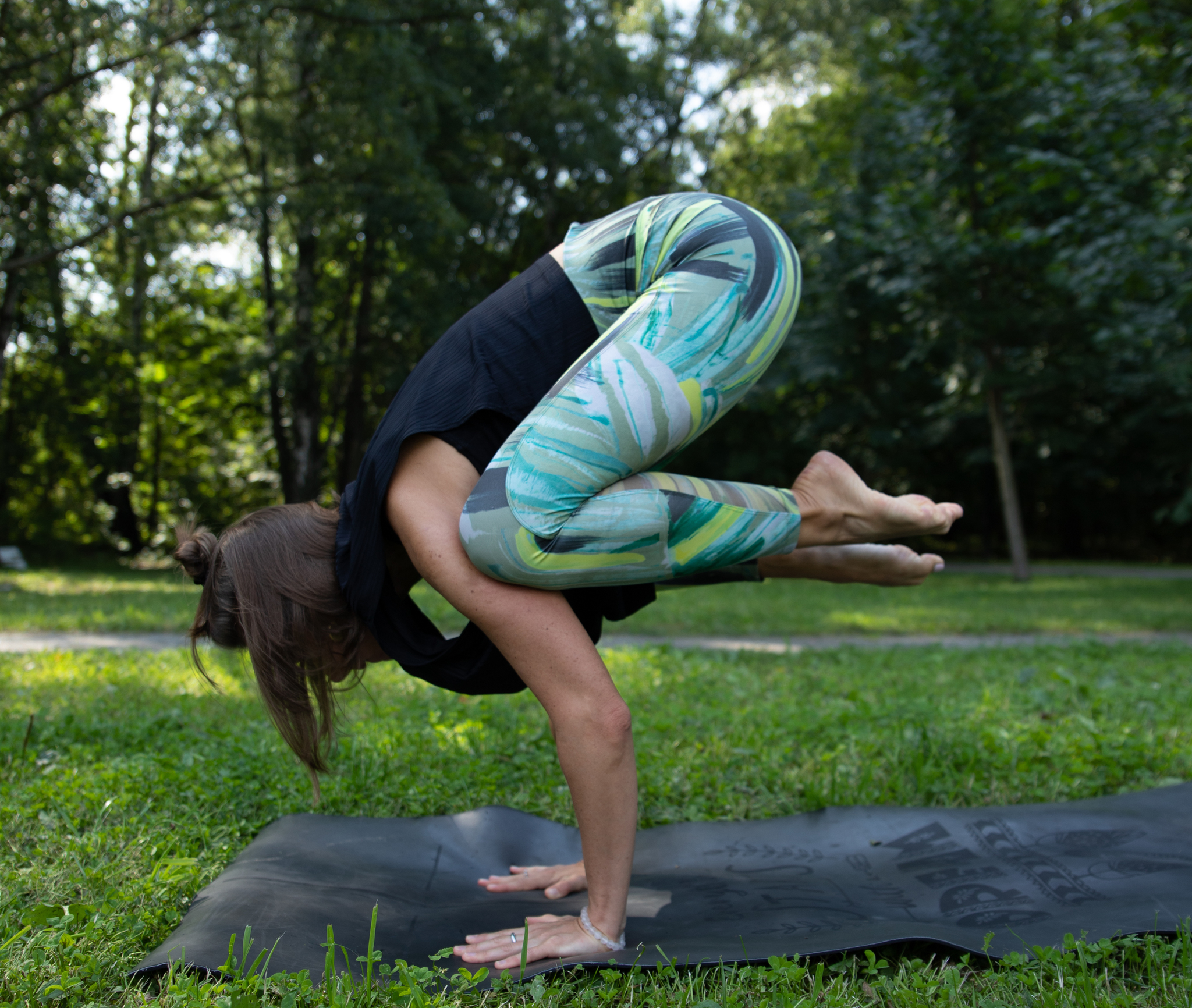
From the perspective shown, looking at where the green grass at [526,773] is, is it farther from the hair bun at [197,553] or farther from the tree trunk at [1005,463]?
Result: the tree trunk at [1005,463]

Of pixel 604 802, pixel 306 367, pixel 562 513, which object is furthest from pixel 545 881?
pixel 306 367

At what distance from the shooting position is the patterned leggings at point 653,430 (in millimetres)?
1679

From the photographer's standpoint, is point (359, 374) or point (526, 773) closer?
point (526, 773)

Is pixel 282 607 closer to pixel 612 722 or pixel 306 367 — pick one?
pixel 612 722

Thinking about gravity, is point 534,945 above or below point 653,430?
below

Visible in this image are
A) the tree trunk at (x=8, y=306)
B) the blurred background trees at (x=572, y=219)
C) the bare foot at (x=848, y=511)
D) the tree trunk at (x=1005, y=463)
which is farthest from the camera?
the tree trunk at (x=1005, y=463)

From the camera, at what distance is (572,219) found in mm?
17328

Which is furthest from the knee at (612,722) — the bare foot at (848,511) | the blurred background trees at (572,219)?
the blurred background trees at (572,219)

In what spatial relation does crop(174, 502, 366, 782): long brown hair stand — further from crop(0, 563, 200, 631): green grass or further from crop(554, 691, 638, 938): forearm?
crop(0, 563, 200, 631): green grass

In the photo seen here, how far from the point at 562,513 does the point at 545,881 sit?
3.70 feet

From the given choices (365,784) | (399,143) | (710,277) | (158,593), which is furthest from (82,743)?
(399,143)

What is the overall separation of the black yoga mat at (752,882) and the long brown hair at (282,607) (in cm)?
39

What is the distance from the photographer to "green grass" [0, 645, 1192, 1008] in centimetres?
160

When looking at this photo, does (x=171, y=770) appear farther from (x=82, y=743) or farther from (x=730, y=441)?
(x=730, y=441)
